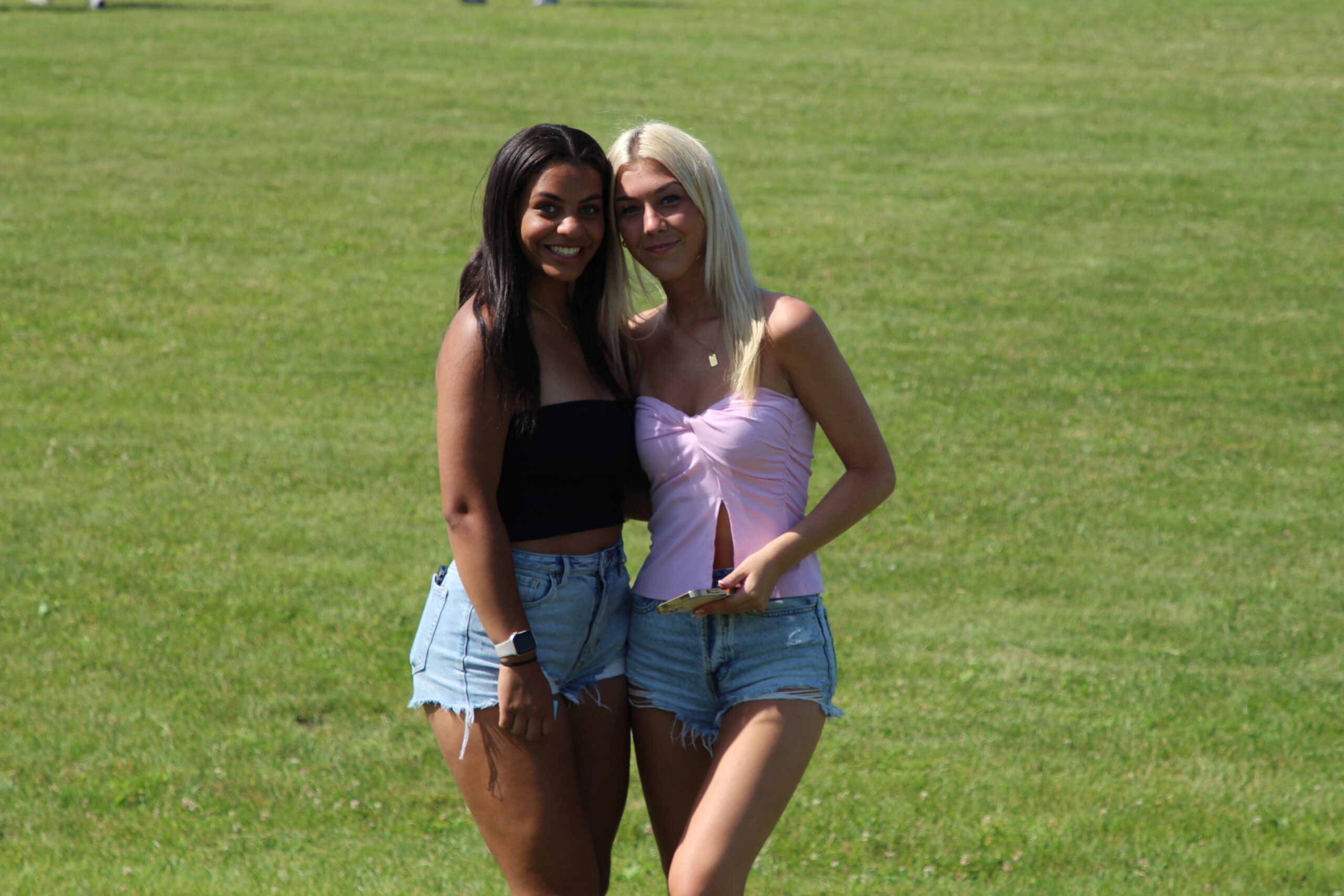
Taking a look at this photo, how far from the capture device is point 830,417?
4.07 m

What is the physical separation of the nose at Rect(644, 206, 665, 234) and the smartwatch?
122cm

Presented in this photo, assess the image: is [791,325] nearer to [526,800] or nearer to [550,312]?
[550,312]

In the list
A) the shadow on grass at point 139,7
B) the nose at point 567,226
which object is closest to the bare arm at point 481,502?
the nose at point 567,226

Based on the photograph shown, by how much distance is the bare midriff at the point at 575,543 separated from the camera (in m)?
3.87

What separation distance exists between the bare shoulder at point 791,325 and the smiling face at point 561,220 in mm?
550

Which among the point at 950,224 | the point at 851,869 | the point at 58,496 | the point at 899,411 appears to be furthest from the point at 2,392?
the point at 950,224

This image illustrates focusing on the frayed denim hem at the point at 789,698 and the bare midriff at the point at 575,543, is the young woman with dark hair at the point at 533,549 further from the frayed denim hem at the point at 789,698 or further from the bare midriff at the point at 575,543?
the frayed denim hem at the point at 789,698

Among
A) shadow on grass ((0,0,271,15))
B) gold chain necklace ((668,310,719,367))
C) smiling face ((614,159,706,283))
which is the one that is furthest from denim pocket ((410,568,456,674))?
shadow on grass ((0,0,271,15))

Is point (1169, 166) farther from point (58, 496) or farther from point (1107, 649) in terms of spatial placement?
point (58, 496)

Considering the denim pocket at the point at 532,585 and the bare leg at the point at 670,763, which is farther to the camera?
the bare leg at the point at 670,763

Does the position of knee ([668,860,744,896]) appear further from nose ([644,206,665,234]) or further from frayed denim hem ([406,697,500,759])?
nose ([644,206,665,234])

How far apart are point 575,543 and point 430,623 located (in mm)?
464

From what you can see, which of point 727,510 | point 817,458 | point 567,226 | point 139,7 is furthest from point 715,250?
point 139,7

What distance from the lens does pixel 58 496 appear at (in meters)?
9.55
